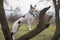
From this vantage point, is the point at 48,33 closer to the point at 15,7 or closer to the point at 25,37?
the point at 15,7

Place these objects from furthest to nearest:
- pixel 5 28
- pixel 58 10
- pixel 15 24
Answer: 1. pixel 15 24
2. pixel 58 10
3. pixel 5 28

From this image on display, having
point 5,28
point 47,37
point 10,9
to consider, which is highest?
point 5,28

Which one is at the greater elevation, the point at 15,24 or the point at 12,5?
the point at 12,5

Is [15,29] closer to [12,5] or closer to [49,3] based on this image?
[12,5]

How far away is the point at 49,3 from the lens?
2633mm

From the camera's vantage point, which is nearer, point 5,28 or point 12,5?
point 5,28

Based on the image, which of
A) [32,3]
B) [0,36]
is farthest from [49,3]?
[0,36]

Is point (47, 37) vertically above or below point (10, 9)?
below

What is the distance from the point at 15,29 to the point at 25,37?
4.06ft

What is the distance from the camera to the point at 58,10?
2336mm

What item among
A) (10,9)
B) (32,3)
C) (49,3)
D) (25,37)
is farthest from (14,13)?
(25,37)

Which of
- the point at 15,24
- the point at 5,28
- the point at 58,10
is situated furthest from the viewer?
the point at 15,24

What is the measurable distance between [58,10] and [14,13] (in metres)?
0.65

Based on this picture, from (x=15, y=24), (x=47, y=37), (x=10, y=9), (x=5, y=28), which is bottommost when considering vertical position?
(x=47, y=37)
